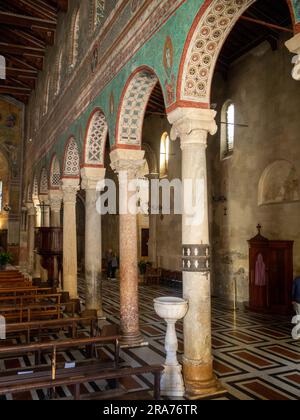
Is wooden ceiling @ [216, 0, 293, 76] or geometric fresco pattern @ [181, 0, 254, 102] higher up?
wooden ceiling @ [216, 0, 293, 76]

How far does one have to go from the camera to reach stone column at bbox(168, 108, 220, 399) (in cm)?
573

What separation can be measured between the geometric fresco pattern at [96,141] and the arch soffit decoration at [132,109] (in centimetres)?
241

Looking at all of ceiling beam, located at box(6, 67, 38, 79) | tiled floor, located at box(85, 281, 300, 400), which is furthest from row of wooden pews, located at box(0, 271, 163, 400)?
ceiling beam, located at box(6, 67, 38, 79)

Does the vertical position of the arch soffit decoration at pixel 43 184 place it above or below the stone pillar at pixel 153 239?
above

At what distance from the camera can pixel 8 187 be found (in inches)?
1116

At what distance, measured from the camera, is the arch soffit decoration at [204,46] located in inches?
221

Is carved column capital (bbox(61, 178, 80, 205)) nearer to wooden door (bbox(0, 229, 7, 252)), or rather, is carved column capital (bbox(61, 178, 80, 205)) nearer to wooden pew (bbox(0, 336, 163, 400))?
wooden pew (bbox(0, 336, 163, 400))

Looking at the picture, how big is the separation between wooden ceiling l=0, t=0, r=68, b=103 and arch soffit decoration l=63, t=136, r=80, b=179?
5774mm

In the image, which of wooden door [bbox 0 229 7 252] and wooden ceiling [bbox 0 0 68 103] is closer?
wooden ceiling [bbox 0 0 68 103]

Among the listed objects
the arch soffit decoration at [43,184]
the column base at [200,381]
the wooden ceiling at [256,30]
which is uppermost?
the wooden ceiling at [256,30]

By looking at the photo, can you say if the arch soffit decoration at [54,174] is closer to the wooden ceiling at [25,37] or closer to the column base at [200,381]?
the wooden ceiling at [25,37]

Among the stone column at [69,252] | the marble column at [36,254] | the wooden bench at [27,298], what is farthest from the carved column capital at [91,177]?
the marble column at [36,254]

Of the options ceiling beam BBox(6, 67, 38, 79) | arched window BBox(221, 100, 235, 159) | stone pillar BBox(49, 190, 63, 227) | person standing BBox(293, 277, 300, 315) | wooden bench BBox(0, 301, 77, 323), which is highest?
ceiling beam BBox(6, 67, 38, 79)
